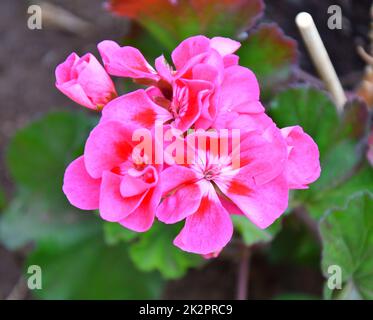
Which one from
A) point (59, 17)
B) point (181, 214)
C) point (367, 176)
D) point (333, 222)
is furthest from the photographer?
point (59, 17)

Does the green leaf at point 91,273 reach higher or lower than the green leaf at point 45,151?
lower

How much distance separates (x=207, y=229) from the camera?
58cm

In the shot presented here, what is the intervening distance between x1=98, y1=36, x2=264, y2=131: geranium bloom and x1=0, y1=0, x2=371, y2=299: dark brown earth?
0.72m

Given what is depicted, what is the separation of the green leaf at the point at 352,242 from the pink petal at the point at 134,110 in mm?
339

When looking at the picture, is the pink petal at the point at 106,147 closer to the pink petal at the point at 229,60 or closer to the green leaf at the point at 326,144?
the pink petal at the point at 229,60

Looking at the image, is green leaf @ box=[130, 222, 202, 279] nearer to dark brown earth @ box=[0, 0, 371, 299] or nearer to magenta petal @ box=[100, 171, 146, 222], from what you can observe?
dark brown earth @ box=[0, 0, 371, 299]

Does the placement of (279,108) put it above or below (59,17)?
below

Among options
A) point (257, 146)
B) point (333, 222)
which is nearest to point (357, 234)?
point (333, 222)

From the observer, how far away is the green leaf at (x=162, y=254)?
1002 mm

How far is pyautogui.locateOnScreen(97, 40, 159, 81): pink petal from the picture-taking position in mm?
612

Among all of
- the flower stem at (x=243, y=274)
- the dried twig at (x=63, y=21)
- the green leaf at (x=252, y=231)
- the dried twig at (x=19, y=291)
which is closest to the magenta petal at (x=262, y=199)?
the green leaf at (x=252, y=231)
